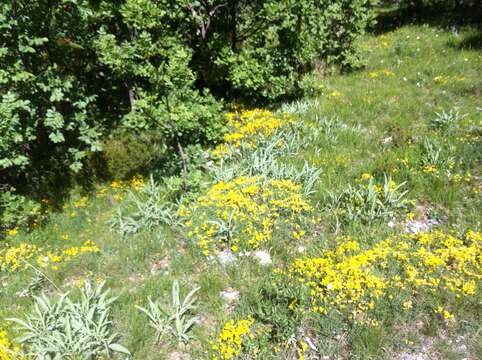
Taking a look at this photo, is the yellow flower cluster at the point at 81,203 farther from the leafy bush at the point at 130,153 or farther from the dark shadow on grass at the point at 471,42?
the dark shadow on grass at the point at 471,42

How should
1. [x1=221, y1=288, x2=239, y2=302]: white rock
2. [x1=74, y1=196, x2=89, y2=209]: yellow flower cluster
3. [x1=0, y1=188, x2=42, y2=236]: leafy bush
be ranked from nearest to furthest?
[x1=221, y1=288, x2=239, y2=302]: white rock, [x1=0, y1=188, x2=42, y2=236]: leafy bush, [x1=74, y1=196, x2=89, y2=209]: yellow flower cluster

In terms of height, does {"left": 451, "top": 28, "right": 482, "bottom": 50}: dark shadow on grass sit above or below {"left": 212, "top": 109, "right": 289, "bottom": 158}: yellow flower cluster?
above

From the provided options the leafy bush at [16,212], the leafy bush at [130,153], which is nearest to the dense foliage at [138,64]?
the leafy bush at [130,153]

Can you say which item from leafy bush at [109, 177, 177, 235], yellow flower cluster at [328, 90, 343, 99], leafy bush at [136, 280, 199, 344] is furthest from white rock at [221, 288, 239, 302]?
yellow flower cluster at [328, 90, 343, 99]

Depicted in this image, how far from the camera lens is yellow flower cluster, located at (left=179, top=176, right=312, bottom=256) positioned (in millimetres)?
4926

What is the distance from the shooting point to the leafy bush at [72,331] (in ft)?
12.1

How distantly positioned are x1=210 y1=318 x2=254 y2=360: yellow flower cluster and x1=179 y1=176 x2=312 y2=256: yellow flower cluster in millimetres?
1152

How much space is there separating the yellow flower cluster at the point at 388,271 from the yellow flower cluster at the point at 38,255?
9.92 feet

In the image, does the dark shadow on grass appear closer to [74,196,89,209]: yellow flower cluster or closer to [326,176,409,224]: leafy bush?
[326,176,409,224]: leafy bush

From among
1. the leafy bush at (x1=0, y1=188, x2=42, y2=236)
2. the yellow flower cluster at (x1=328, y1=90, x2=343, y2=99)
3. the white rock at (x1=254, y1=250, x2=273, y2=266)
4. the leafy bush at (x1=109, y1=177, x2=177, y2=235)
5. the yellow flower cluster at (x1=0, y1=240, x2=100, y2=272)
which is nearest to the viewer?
the white rock at (x1=254, y1=250, x2=273, y2=266)

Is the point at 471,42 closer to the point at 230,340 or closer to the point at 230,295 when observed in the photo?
the point at 230,295

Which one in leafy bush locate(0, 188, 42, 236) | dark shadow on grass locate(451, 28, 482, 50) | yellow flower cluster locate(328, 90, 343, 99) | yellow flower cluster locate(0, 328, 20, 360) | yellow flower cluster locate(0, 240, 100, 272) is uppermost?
dark shadow on grass locate(451, 28, 482, 50)

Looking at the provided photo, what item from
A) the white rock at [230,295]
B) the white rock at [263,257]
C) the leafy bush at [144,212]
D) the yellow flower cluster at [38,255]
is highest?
the leafy bush at [144,212]

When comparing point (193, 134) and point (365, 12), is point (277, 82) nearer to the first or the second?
point (193, 134)
